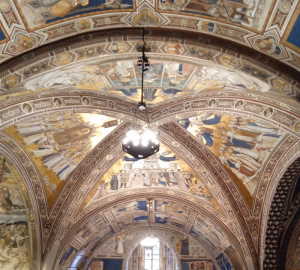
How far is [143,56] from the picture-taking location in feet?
26.8

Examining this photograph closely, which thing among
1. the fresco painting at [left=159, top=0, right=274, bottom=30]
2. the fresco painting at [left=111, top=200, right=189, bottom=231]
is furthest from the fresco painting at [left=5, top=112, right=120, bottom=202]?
the fresco painting at [left=159, top=0, right=274, bottom=30]

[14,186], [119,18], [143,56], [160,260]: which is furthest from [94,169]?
[160,260]

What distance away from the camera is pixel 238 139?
12078 millimetres

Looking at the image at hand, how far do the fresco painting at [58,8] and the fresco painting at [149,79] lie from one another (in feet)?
5.29

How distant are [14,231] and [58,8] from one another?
10.2 meters

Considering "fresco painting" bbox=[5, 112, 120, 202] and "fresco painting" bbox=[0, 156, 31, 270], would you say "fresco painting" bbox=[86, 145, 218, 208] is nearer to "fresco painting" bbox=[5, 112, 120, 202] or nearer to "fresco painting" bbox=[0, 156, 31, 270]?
"fresco painting" bbox=[5, 112, 120, 202]

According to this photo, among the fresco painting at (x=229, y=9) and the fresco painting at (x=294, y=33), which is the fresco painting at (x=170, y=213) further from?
the fresco painting at (x=229, y=9)

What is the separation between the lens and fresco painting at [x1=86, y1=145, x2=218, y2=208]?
1440cm

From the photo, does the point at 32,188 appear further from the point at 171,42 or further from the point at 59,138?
the point at 171,42

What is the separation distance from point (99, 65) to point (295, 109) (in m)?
4.65

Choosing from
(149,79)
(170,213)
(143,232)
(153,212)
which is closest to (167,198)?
(170,213)

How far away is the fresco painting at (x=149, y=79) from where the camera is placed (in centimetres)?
885

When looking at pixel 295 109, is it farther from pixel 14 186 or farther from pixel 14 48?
pixel 14 186

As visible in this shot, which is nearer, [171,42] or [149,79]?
[171,42]
